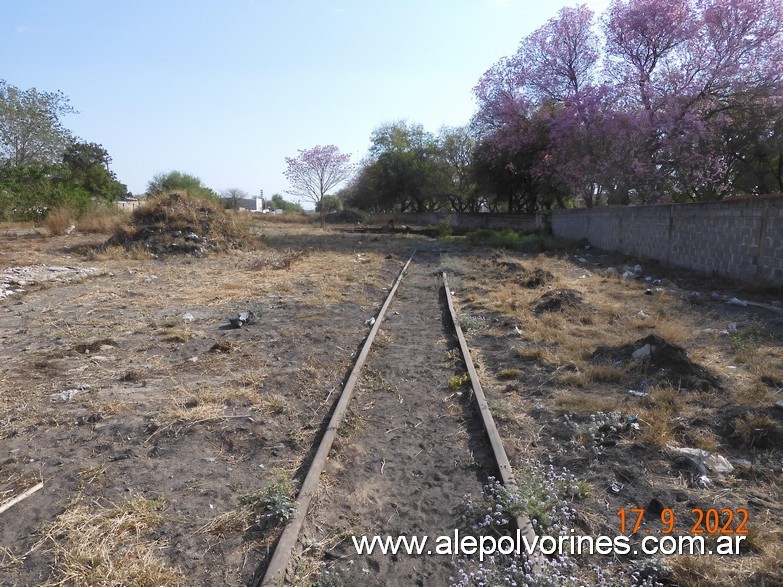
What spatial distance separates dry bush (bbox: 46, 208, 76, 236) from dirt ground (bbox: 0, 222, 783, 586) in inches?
497

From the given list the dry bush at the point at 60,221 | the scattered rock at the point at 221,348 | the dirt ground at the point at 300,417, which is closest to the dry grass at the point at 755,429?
the dirt ground at the point at 300,417

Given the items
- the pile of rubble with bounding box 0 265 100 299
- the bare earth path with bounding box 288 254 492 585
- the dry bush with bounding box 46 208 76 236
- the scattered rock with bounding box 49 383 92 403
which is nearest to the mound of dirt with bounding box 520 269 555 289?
the bare earth path with bounding box 288 254 492 585

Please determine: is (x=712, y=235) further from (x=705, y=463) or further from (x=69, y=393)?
(x=69, y=393)

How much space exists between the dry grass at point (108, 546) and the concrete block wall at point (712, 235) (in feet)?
35.5

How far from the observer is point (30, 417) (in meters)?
4.55

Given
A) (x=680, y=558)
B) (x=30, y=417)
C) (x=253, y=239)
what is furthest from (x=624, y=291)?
(x=253, y=239)

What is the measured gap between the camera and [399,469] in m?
4.01

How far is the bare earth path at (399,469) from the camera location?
2.91m

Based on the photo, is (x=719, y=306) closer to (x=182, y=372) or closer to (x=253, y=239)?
(x=182, y=372)

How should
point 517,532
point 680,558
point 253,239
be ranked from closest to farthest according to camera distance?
point 680,558, point 517,532, point 253,239

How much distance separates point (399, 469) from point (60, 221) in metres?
22.4

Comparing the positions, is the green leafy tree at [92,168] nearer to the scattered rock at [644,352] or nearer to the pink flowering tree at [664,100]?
the pink flowering tree at [664,100]

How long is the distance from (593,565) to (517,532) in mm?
403

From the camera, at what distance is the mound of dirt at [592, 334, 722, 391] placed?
538 cm
